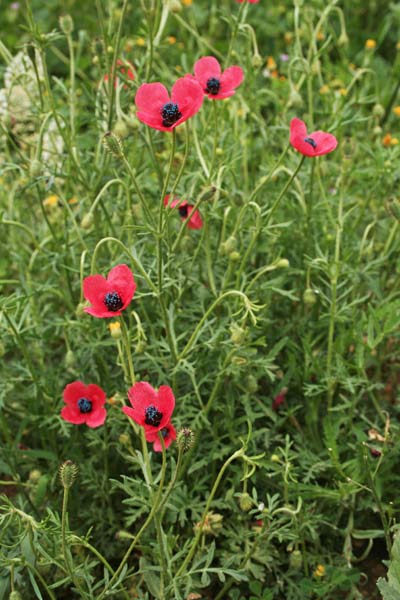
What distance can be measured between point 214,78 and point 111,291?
0.49m

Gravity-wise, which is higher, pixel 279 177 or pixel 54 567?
pixel 279 177

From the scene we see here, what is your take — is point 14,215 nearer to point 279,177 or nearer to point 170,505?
point 279,177

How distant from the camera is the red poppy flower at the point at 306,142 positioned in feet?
5.11

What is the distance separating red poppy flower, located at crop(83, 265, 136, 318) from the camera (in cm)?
145

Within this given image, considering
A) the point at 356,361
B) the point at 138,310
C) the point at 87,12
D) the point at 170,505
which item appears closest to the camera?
the point at 170,505

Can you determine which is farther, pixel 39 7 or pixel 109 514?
pixel 39 7

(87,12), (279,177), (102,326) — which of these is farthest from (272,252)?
(87,12)

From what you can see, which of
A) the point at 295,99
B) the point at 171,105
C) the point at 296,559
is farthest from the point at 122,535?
the point at 295,99

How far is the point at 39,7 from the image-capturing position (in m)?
3.99

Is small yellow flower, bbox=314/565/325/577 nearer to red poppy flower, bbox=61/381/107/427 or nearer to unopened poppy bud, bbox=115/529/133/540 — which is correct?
unopened poppy bud, bbox=115/529/133/540

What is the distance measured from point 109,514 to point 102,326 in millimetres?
397

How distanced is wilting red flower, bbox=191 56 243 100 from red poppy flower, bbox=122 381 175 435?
23.8 inches

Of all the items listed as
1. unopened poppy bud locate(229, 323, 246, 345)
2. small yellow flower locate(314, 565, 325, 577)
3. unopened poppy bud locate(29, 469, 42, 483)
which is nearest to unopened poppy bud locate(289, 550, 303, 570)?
small yellow flower locate(314, 565, 325, 577)

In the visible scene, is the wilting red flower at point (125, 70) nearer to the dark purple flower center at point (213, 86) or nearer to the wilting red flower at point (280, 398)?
the dark purple flower center at point (213, 86)
